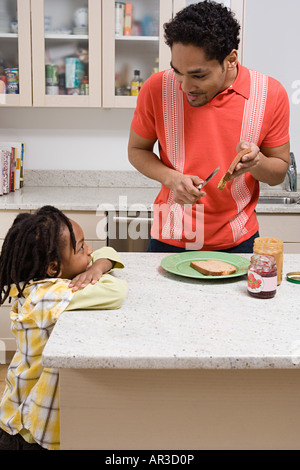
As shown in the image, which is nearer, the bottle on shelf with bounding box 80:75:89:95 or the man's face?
the man's face

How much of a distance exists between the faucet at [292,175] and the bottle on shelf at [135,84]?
984 mm

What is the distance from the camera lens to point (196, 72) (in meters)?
1.46

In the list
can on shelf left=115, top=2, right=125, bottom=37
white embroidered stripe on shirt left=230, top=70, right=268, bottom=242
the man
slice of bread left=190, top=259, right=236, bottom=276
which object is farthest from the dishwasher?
slice of bread left=190, top=259, right=236, bottom=276

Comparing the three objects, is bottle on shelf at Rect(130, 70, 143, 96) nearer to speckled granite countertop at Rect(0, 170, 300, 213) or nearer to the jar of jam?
speckled granite countertop at Rect(0, 170, 300, 213)

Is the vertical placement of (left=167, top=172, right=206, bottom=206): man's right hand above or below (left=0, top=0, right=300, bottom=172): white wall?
below

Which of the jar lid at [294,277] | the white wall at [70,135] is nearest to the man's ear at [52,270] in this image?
the jar lid at [294,277]

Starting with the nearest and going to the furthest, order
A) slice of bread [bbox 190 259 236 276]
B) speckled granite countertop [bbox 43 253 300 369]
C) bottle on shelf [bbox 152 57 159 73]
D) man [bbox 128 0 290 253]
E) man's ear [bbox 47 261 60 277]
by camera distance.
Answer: speckled granite countertop [bbox 43 253 300 369]
man's ear [bbox 47 261 60 277]
slice of bread [bbox 190 259 236 276]
man [bbox 128 0 290 253]
bottle on shelf [bbox 152 57 159 73]

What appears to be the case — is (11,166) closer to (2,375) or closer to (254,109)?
(2,375)

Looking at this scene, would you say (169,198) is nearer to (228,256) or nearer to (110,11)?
(228,256)

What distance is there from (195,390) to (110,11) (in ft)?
7.81

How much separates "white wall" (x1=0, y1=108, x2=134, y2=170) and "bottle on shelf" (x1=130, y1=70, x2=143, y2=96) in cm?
33

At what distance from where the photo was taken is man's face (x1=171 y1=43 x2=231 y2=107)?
1.43 metres

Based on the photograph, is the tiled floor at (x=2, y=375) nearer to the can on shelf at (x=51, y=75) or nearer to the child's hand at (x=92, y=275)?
the child's hand at (x=92, y=275)

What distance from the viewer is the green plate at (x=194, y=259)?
1403 millimetres
